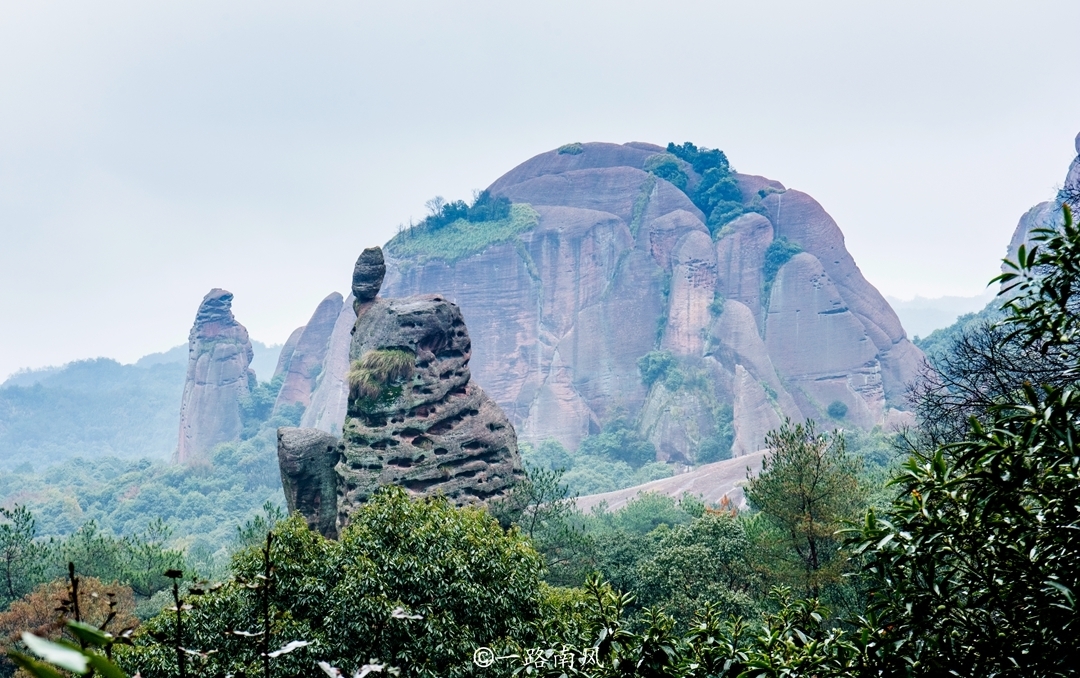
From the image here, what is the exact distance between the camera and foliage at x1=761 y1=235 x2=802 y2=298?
230 feet

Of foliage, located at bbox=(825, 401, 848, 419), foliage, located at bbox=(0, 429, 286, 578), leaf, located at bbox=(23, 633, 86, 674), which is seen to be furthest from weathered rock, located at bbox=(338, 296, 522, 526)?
foliage, located at bbox=(825, 401, 848, 419)

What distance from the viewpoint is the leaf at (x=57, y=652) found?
1.07m

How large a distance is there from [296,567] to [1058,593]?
8.87 meters

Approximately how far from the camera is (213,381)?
74062mm

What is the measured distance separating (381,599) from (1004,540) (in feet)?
22.7

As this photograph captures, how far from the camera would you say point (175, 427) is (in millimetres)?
126562

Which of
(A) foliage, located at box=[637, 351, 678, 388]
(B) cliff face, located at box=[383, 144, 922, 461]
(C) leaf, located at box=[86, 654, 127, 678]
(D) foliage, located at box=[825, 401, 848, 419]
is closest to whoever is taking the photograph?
(C) leaf, located at box=[86, 654, 127, 678]

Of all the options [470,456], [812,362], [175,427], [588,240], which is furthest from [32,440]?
[470,456]

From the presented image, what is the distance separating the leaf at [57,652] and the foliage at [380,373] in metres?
20.8

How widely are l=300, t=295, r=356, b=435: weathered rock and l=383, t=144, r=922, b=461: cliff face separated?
4998 mm

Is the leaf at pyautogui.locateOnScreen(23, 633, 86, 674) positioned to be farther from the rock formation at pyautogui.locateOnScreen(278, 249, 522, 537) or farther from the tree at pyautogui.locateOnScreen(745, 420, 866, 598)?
the rock formation at pyautogui.locateOnScreen(278, 249, 522, 537)

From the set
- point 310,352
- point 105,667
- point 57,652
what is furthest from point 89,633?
point 310,352

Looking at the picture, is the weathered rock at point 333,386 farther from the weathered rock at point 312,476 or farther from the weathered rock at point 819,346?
the weathered rock at point 312,476

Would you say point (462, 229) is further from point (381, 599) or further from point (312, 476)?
point (381, 599)
